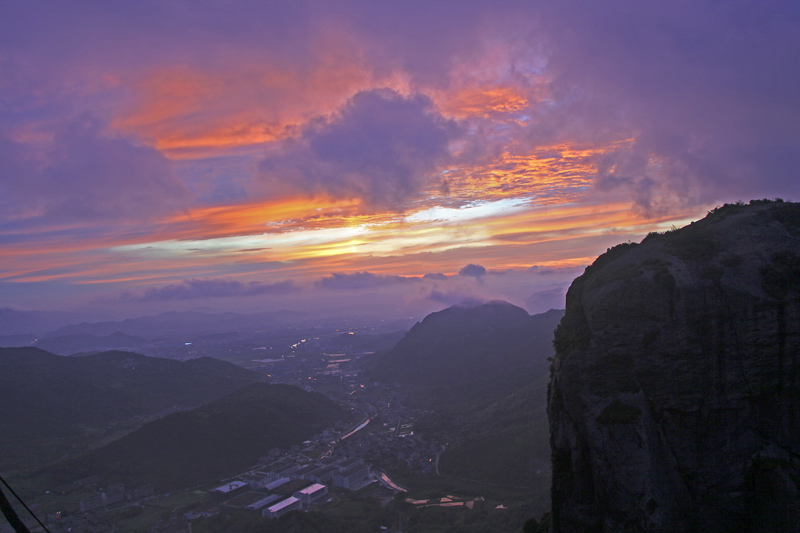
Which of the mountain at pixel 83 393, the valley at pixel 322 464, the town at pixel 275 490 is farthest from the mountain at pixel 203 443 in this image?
the mountain at pixel 83 393

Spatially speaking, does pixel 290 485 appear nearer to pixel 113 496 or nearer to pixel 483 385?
pixel 113 496

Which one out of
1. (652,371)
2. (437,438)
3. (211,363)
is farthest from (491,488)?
(211,363)

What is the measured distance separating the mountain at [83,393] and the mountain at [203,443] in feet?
57.1

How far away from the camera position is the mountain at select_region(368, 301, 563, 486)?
71.1m

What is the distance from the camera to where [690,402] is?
72.3 feet

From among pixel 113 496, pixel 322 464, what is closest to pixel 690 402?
pixel 322 464

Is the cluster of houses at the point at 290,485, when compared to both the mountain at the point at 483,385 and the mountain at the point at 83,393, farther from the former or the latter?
the mountain at the point at 83,393

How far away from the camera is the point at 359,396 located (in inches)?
5531

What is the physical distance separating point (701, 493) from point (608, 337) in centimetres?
812

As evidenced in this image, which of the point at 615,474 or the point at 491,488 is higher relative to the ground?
the point at 615,474

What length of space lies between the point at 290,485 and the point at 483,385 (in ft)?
241

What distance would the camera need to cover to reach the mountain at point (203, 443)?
253ft

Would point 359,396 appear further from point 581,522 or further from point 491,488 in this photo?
point 581,522

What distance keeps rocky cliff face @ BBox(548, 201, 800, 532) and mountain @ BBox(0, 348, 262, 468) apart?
99954 millimetres
